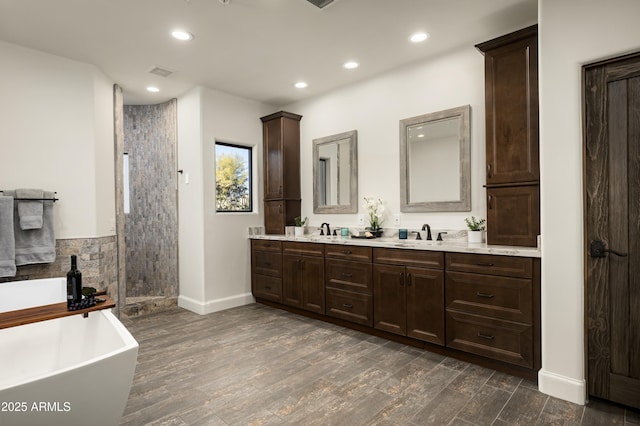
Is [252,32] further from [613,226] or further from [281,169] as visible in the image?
[613,226]

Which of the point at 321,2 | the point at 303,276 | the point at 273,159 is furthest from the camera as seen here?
the point at 273,159

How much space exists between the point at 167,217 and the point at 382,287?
3165 mm

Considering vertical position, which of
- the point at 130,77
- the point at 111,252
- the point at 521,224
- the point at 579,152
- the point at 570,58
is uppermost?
the point at 130,77

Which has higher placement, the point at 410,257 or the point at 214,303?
the point at 410,257

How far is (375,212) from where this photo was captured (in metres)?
4.00

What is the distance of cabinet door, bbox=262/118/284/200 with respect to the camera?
4699 millimetres

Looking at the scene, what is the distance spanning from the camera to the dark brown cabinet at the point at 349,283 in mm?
3432

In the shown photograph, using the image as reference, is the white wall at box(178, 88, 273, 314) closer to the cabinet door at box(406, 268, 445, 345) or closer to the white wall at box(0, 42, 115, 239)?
the white wall at box(0, 42, 115, 239)

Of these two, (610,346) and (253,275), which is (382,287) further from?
(253,275)

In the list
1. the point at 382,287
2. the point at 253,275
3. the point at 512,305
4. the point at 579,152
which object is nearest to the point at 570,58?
the point at 579,152

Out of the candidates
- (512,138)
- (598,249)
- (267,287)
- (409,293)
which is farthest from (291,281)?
(598,249)

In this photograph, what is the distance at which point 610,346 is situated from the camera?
2.15 meters

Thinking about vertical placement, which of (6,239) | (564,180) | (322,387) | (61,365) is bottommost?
(322,387)

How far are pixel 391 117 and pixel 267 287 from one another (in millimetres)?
2567
